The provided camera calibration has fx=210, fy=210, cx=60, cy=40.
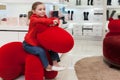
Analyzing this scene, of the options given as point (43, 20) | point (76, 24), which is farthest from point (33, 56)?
point (76, 24)

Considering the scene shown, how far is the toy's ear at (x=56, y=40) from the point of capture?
2184 mm

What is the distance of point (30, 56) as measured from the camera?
2289 millimetres

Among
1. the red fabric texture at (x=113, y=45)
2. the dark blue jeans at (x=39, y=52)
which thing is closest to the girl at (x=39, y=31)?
the dark blue jeans at (x=39, y=52)

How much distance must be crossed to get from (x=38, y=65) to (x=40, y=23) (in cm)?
46

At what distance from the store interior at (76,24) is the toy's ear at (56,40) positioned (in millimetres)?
571

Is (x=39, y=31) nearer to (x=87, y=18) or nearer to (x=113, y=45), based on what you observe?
(x=113, y=45)

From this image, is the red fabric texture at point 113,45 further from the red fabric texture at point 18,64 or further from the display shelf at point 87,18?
the display shelf at point 87,18

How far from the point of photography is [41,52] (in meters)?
2.28

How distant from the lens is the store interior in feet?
10.3

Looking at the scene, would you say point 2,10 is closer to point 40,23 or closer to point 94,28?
point 40,23

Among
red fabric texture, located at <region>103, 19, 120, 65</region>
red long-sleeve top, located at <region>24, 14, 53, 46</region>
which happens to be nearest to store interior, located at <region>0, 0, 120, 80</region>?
red fabric texture, located at <region>103, 19, 120, 65</region>

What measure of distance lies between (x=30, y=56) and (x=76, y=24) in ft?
12.4

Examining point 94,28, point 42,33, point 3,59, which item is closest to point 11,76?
point 3,59

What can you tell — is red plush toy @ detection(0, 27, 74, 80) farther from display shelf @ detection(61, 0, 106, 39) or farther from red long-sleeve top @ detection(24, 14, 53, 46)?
display shelf @ detection(61, 0, 106, 39)
